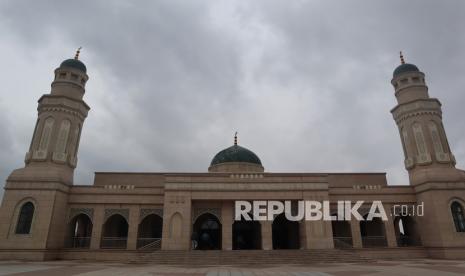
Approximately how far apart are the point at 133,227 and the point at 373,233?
19.3 m

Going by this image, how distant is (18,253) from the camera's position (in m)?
19.4

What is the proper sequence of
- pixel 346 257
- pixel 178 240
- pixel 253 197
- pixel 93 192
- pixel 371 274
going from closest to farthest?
pixel 371 274
pixel 346 257
pixel 178 240
pixel 253 197
pixel 93 192

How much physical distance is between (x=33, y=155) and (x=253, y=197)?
16291mm

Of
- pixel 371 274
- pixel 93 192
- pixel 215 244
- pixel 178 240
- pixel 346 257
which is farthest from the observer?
pixel 215 244

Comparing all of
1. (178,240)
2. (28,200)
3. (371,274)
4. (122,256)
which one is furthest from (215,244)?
(371,274)

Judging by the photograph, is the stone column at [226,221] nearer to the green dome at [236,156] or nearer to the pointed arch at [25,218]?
the green dome at [236,156]

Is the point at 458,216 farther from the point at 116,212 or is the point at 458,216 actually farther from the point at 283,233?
the point at 116,212

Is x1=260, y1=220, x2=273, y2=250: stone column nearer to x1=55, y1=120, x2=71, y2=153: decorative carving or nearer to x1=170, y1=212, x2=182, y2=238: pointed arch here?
x1=170, y1=212, x2=182, y2=238: pointed arch

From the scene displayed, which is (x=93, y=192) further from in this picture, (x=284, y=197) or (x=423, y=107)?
(x=423, y=107)

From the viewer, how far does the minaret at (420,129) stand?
23.3 metres

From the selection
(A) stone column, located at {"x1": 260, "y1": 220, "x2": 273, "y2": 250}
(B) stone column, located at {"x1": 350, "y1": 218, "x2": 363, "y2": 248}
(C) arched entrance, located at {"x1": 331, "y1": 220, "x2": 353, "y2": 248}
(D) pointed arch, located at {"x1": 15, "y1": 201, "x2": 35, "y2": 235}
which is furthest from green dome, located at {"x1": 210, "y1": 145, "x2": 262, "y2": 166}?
(D) pointed arch, located at {"x1": 15, "y1": 201, "x2": 35, "y2": 235}

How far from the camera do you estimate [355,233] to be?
22531mm

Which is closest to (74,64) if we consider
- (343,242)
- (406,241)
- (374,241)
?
(343,242)

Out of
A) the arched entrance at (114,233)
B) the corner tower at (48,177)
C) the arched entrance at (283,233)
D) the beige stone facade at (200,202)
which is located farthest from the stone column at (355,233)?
the corner tower at (48,177)
